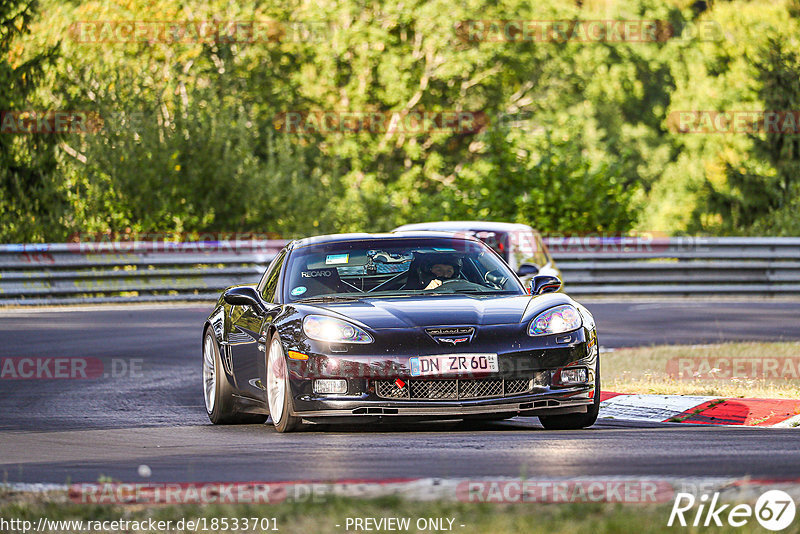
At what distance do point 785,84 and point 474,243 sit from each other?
3044 cm

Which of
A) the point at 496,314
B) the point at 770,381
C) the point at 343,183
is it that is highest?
the point at 496,314

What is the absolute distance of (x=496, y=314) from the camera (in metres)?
9.29

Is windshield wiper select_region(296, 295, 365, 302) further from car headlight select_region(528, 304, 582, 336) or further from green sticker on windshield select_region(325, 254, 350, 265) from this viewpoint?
car headlight select_region(528, 304, 582, 336)

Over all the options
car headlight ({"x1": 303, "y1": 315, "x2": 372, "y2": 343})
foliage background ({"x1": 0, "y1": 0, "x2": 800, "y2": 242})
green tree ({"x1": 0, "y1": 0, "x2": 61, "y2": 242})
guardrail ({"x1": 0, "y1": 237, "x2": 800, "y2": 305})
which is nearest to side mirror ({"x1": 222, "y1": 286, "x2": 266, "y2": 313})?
car headlight ({"x1": 303, "y1": 315, "x2": 372, "y2": 343})

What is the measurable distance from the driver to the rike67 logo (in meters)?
4.71

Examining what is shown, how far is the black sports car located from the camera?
29.4ft

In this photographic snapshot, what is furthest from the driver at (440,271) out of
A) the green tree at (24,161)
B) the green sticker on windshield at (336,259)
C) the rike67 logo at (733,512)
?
the green tree at (24,161)

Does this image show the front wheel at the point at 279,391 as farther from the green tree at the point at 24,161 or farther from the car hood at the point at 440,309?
the green tree at the point at 24,161

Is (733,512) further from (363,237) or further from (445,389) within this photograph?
(363,237)

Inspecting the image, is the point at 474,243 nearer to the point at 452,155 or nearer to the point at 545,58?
the point at 452,155

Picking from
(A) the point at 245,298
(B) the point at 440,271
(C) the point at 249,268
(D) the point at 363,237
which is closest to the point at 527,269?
(D) the point at 363,237

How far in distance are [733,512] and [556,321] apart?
3.96 meters

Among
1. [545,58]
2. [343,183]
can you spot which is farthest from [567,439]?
[545,58]

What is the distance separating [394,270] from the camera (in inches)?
411
